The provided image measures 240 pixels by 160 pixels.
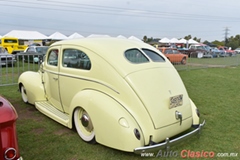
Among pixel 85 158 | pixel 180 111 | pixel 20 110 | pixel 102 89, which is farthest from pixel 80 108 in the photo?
pixel 20 110

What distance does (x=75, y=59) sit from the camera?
13.3ft

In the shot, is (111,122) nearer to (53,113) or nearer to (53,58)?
(53,113)

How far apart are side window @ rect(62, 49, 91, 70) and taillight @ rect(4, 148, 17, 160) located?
6.49 ft

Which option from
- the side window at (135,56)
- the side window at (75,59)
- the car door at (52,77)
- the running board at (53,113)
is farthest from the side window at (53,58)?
the side window at (135,56)

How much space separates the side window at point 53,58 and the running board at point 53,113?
95 cm

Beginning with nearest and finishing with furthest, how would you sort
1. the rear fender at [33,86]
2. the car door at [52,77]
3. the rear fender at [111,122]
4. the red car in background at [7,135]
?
the red car in background at [7,135], the rear fender at [111,122], the car door at [52,77], the rear fender at [33,86]

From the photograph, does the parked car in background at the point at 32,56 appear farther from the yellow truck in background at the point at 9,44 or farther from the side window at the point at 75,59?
the yellow truck in background at the point at 9,44

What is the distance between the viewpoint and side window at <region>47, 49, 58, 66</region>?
15.1 ft

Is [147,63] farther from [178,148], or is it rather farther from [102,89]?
[178,148]

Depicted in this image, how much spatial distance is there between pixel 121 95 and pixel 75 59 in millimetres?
1314

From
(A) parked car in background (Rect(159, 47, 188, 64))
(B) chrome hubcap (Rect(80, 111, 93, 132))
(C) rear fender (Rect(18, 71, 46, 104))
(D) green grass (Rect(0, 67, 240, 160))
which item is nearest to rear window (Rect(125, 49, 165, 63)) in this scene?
(B) chrome hubcap (Rect(80, 111, 93, 132))

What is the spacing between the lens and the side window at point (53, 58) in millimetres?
4609

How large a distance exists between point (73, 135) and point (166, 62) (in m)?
2.16

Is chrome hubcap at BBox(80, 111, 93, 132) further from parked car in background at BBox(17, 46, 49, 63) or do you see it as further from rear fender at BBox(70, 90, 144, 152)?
parked car in background at BBox(17, 46, 49, 63)
